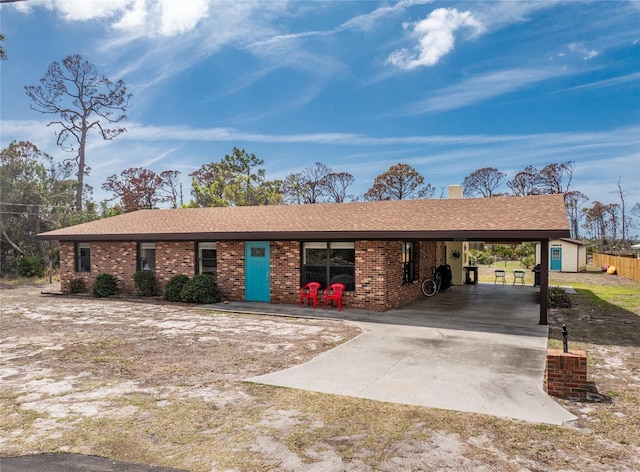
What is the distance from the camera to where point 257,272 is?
1392 cm

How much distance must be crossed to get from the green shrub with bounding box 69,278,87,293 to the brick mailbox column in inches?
658

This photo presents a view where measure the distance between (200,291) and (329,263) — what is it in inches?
174

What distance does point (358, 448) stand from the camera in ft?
13.1

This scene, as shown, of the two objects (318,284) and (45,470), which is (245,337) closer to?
(318,284)

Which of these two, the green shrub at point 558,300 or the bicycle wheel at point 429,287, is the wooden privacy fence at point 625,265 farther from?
the bicycle wheel at point 429,287

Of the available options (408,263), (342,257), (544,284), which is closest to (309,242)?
(342,257)

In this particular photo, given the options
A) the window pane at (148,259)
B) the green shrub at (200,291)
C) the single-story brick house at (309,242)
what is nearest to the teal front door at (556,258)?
the single-story brick house at (309,242)

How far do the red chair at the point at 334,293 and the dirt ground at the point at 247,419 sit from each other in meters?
4.17

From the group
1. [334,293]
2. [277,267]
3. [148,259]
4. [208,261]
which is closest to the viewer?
[334,293]

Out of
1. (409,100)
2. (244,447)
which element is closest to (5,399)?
(244,447)

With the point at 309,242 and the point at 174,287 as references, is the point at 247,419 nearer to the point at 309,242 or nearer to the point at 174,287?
the point at 309,242

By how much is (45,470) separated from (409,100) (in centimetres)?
2774

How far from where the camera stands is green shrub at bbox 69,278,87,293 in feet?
54.3

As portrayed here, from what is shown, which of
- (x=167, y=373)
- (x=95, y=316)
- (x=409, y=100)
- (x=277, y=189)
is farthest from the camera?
(x=277, y=189)
